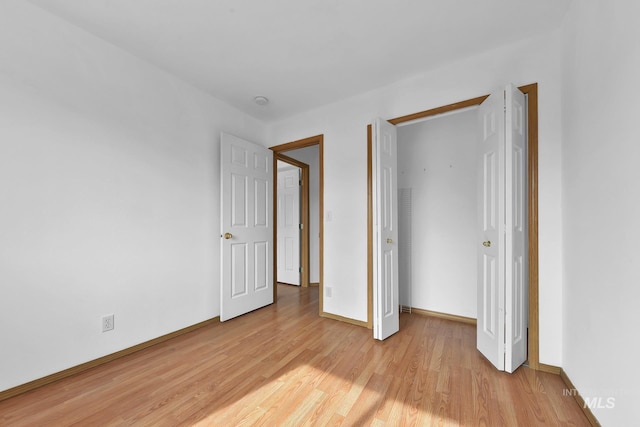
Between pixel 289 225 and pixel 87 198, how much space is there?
294 cm

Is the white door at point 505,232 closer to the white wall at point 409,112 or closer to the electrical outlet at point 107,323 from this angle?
the white wall at point 409,112

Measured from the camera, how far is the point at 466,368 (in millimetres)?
1871

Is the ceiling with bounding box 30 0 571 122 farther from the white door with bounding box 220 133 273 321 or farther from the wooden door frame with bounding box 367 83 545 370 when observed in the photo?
the white door with bounding box 220 133 273 321

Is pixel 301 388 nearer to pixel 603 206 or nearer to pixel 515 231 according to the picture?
pixel 515 231

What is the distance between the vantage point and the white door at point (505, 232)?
1.79 m

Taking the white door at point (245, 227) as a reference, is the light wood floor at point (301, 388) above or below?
below

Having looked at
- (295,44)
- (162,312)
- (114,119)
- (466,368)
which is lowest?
(466,368)

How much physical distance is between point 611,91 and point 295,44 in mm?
1901

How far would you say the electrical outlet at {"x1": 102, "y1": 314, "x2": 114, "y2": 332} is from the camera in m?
1.96

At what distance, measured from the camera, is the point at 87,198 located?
1.89 metres

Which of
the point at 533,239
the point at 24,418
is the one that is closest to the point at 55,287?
the point at 24,418

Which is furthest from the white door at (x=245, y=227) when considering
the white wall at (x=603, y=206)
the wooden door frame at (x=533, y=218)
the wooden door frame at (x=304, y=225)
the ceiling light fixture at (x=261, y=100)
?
the white wall at (x=603, y=206)

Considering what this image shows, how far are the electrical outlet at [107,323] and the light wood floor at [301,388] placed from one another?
263 mm

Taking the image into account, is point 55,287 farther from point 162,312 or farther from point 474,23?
point 474,23
